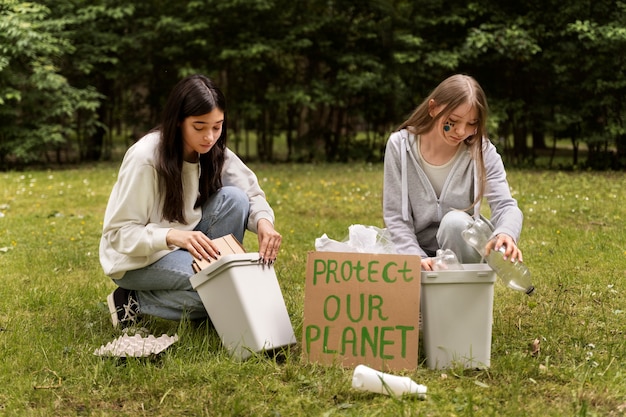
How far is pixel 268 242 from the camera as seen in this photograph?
2752 mm

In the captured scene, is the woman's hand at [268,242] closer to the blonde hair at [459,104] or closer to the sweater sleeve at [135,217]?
the sweater sleeve at [135,217]

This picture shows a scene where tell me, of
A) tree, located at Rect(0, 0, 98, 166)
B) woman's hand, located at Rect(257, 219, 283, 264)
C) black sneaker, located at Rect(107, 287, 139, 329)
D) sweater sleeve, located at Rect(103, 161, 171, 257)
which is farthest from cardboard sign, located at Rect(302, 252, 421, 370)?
tree, located at Rect(0, 0, 98, 166)

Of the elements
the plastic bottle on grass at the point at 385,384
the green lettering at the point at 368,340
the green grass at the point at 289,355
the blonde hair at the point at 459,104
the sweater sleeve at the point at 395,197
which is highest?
the blonde hair at the point at 459,104

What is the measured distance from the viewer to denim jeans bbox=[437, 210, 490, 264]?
2768 millimetres

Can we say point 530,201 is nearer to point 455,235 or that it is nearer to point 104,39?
point 455,235

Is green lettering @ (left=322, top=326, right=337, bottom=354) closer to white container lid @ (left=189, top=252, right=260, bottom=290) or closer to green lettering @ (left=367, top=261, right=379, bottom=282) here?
green lettering @ (left=367, top=261, right=379, bottom=282)

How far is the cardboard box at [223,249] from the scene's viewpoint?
268cm

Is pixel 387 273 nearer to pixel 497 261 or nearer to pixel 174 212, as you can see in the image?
pixel 497 261

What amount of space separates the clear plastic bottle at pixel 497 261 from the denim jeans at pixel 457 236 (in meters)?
0.02

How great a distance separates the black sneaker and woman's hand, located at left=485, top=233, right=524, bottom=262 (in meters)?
1.36

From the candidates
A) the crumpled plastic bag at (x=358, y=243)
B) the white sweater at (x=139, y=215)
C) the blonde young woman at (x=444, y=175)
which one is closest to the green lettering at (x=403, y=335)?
the crumpled plastic bag at (x=358, y=243)

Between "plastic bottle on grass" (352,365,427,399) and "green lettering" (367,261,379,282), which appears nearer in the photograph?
"plastic bottle on grass" (352,365,427,399)

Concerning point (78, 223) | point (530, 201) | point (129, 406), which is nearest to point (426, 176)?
point (129, 406)

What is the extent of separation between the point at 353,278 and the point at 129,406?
2.62ft
